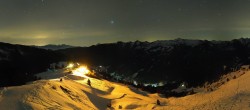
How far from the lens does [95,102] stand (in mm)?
35031

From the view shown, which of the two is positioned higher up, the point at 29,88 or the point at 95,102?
the point at 29,88

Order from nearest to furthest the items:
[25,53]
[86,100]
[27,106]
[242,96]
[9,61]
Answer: [27,106]
[242,96]
[86,100]
[9,61]
[25,53]

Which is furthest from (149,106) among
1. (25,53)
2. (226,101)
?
(25,53)

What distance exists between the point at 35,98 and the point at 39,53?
138216mm

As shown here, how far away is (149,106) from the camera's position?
33938 millimetres

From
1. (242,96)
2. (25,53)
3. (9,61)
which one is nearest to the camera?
(242,96)

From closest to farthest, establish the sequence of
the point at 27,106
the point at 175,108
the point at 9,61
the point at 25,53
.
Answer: the point at 27,106 → the point at 175,108 → the point at 9,61 → the point at 25,53

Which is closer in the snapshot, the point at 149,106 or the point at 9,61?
the point at 149,106

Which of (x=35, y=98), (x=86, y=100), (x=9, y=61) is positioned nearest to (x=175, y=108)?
(x=86, y=100)

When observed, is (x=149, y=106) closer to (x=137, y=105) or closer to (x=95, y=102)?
(x=137, y=105)

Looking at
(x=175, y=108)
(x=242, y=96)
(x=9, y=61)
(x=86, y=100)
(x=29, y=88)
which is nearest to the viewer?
(x=242, y=96)

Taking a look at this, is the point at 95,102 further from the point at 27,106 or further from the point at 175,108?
the point at 27,106

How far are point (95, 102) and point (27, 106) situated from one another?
13201 mm

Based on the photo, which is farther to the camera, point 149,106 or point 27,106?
point 149,106
